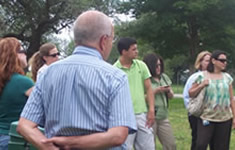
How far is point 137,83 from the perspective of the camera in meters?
5.76

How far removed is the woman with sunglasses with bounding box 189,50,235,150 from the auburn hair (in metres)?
3.11

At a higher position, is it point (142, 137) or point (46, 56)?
point (46, 56)

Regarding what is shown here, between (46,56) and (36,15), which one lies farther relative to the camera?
(36,15)

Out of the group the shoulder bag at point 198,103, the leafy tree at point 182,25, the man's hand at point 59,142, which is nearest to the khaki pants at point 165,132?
the shoulder bag at point 198,103

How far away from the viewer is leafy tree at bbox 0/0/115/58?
1056 inches

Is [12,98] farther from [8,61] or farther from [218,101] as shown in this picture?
[218,101]

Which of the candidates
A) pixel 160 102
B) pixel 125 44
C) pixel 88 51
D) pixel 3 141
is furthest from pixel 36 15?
pixel 88 51

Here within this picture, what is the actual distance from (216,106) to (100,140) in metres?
4.03

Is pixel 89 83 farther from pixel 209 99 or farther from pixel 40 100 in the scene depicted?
pixel 209 99

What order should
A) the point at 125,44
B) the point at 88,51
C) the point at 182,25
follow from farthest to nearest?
the point at 182,25, the point at 125,44, the point at 88,51

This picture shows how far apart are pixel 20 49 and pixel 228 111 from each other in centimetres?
336

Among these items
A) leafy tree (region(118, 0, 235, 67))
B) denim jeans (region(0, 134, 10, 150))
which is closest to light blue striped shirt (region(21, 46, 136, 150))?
denim jeans (region(0, 134, 10, 150))

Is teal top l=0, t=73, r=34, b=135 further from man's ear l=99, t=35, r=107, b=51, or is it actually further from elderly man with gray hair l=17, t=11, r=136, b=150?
man's ear l=99, t=35, r=107, b=51

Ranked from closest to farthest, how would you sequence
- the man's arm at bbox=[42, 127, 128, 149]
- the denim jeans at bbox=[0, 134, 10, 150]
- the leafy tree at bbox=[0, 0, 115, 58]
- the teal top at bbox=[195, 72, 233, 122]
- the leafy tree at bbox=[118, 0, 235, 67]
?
the man's arm at bbox=[42, 127, 128, 149] < the denim jeans at bbox=[0, 134, 10, 150] < the teal top at bbox=[195, 72, 233, 122] < the leafy tree at bbox=[118, 0, 235, 67] < the leafy tree at bbox=[0, 0, 115, 58]
